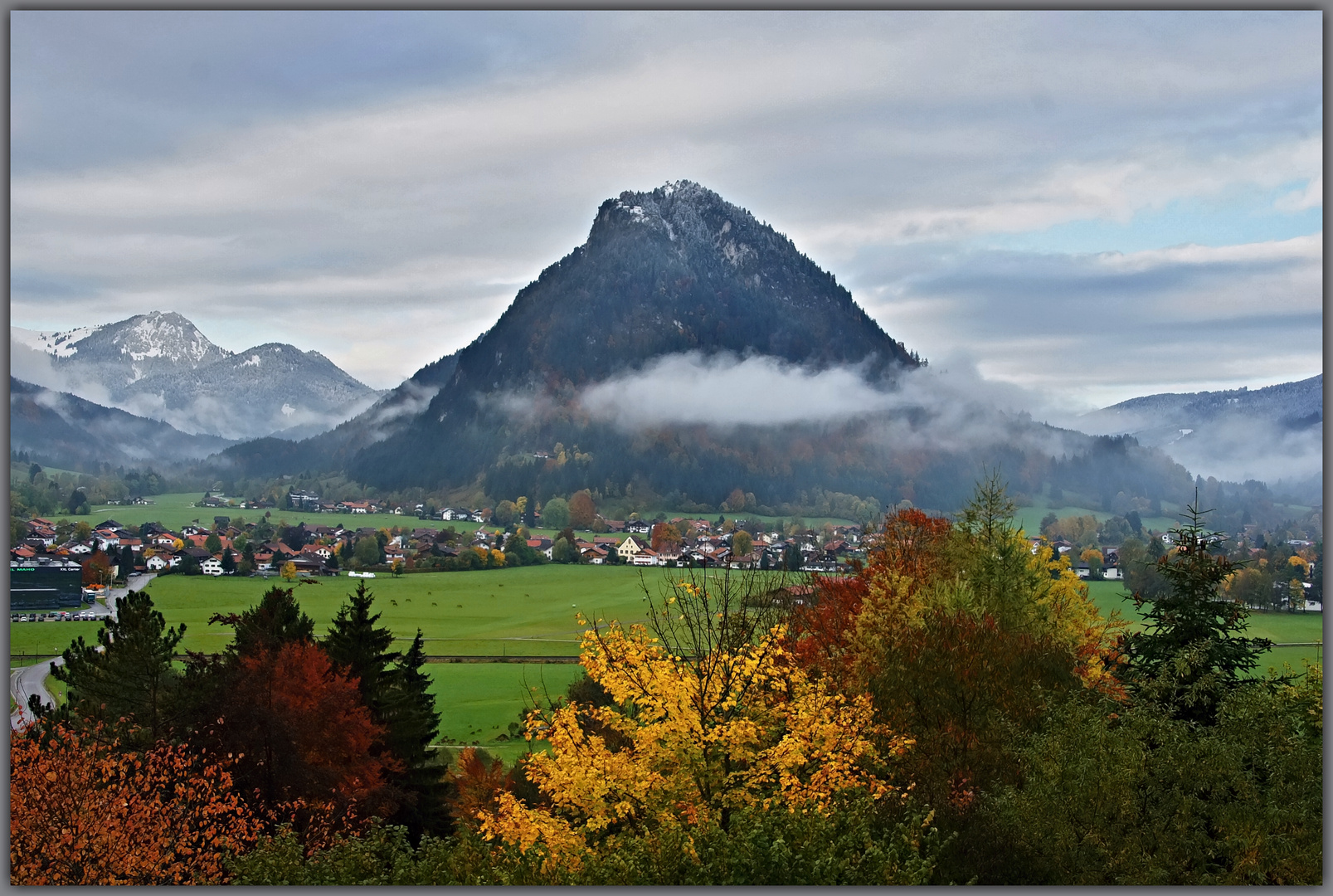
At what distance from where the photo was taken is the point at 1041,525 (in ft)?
109

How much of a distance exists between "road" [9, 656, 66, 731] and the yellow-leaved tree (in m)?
9.61

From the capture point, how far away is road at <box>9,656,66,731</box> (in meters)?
18.1

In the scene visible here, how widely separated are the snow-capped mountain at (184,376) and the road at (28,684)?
510 cm

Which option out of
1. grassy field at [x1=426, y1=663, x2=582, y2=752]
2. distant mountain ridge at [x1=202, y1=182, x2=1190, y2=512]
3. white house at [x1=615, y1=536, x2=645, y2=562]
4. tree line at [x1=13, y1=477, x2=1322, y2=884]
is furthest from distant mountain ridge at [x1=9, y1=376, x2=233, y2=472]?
white house at [x1=615, y1=536, x2=645, y2=562]

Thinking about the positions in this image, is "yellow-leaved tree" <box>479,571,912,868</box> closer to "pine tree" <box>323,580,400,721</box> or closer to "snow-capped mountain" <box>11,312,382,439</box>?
"snow-capped mountain" <box>11,312,382,439</box>

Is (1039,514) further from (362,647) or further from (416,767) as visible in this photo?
(362,647)

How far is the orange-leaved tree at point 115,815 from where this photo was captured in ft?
45.8

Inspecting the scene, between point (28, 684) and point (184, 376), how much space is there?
6736 millimetres

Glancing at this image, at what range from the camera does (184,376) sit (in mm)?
21438

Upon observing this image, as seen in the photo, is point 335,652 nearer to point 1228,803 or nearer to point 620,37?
point 620,37

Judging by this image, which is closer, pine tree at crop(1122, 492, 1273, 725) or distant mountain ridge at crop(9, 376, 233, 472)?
pine tree at crop(1122, 492, 1273, 725)

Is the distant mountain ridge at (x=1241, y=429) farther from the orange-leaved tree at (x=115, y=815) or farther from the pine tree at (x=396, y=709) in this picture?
the pine tree at (x=396, y=709)

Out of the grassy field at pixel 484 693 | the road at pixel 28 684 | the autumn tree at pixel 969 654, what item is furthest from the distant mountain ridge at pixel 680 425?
the grassy field at pixel 484 693

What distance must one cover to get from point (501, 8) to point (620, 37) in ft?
6.30
